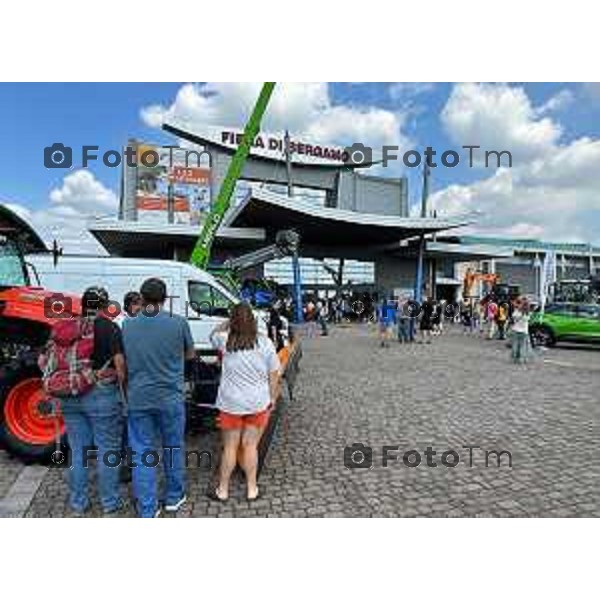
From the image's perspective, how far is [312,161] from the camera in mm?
46812

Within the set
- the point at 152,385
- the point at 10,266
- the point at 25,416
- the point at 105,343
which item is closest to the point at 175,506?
the point at 152,385

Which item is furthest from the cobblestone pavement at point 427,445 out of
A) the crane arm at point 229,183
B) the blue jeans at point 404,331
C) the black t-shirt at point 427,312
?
the black t-shirt at point 427,312

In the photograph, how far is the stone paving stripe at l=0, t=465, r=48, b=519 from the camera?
4.11 meters

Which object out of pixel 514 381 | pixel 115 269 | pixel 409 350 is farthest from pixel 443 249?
pixel 115 269

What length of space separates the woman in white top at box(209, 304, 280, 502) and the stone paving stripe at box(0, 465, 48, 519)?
4.81ft

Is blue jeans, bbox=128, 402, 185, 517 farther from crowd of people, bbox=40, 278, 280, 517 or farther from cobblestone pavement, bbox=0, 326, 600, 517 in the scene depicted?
cobblestone pavement, bbox=0, 326, 600, 517

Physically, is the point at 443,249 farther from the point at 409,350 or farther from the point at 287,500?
the point at 287,500

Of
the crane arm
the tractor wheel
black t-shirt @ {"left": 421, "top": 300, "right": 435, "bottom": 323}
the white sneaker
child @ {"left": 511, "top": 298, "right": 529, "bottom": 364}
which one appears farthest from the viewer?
black t-shirt @ {"left": 421, "top": 300, "right": 435, "bottom": 323}

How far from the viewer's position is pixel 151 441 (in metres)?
4.03

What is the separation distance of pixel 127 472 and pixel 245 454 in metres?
1.23

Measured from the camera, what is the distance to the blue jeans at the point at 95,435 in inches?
158

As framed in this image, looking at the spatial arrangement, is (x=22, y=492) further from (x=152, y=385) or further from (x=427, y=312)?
(x=427, y=312)

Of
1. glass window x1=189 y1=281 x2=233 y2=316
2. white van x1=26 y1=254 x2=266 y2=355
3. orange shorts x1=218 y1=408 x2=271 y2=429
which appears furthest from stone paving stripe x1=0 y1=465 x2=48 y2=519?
glass window x1=189 y1=281 x2=233 y2=316

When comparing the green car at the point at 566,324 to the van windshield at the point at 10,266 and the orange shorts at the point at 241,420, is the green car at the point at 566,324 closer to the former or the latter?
the orange shorts at the point at 241,420
